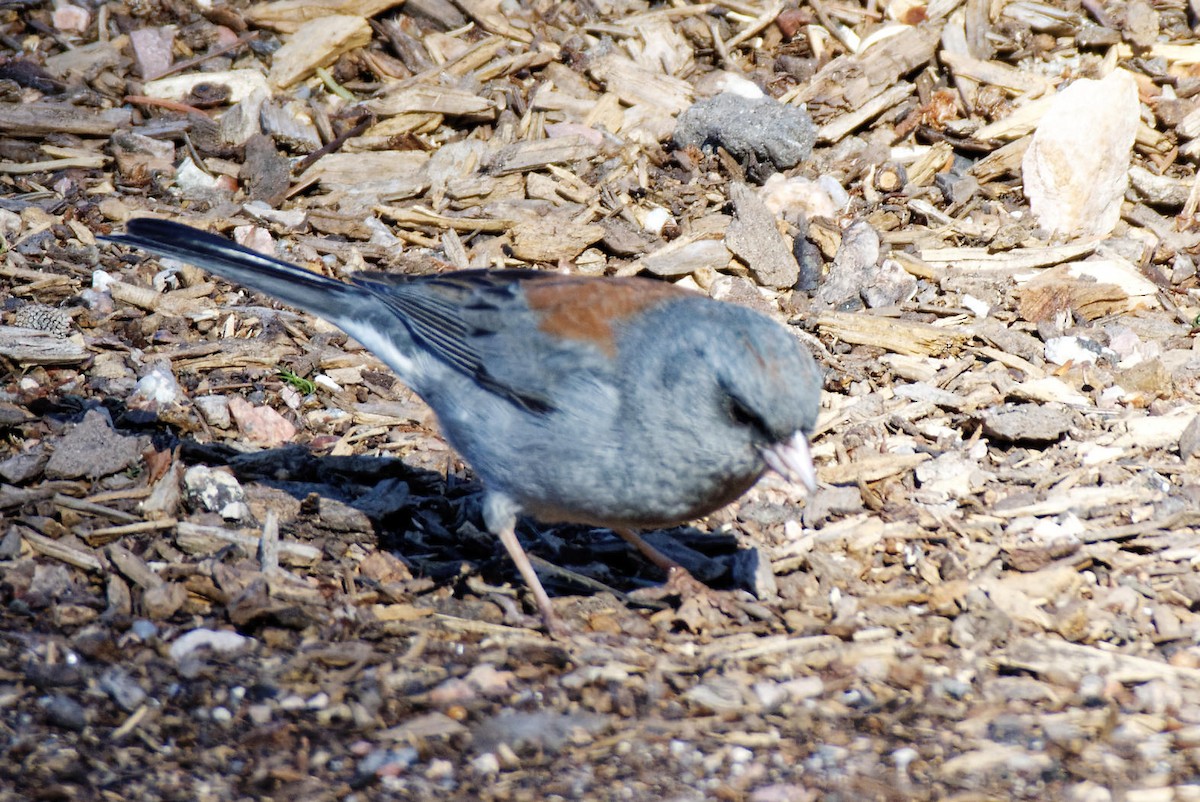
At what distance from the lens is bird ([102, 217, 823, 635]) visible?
3928mm

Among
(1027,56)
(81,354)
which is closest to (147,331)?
(81,354)

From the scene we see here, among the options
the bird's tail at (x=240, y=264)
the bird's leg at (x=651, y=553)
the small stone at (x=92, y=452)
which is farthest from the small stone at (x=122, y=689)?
the bird's leg at (x=651, y=553)

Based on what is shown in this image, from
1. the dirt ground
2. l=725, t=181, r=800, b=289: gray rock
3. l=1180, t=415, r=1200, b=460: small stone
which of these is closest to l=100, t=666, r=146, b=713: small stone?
the dirt ground

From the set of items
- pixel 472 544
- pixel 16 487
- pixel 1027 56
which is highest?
pixel 1027 56

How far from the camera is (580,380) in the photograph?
4273mm

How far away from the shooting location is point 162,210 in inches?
256

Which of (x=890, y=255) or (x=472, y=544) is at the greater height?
(x=890, y=255)

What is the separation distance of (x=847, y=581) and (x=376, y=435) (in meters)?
2.24

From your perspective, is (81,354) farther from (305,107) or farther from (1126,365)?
(1126,365)

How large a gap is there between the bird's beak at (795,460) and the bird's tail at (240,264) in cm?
201

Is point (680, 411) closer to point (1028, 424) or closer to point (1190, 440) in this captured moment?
point (1028, 424)

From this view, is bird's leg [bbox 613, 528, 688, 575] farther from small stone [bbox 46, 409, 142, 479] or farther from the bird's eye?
small stone [bbox 46, 409, 142, 479]

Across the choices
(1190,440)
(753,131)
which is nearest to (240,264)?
(753,131)

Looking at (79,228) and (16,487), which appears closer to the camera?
(16,487)
